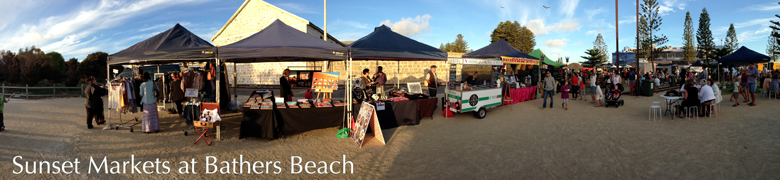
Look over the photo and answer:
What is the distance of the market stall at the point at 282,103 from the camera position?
5.65 metres

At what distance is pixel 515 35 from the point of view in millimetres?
40781

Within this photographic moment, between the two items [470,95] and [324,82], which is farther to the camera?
[470,95]

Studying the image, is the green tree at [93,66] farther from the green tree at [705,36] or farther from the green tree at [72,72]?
the green tree at [705,36]

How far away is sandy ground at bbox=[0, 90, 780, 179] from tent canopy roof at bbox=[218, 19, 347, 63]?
1.47 meters

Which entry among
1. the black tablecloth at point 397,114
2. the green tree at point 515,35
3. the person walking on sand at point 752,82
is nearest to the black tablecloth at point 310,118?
the black tablecloth at point 397,114

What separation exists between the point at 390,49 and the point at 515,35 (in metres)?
37.5

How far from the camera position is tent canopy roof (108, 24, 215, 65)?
18.9 feet

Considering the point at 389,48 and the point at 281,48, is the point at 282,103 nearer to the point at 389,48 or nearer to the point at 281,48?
the point at 281,48

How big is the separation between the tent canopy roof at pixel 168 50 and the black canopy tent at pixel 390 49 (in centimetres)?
264

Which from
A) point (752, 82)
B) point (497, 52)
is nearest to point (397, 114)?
point (497, 52)

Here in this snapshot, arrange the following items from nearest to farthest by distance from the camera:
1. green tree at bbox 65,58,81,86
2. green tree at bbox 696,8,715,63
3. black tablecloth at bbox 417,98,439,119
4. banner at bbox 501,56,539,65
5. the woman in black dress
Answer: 1. the woman in black dress
2. black tablecloth at bbox 417,98,439,119
3. banner at bbox 501,56,539,65
4. green tree at bbox 65,58,81,86
5. green tree at bbox 696,8,715,63

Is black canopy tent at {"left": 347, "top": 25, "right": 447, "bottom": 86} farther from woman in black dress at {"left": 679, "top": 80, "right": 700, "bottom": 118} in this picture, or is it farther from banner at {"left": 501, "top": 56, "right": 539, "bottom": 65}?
woman in black dress at {"left": 679, "top": 80, "right": 700, "bottom": 118}

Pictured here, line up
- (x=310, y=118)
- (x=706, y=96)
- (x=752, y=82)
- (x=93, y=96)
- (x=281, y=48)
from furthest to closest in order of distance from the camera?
(x=752, y=82) < (x=706, y=96) < (x=93, y=96) < (x=310, y=118) < (x=281, y=48)

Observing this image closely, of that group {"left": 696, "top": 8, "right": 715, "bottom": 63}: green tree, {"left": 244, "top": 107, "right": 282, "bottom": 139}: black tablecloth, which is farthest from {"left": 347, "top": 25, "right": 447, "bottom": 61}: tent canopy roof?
{"left": 696, "top": 8, "right": 715, "bottom": 63}: green tree
